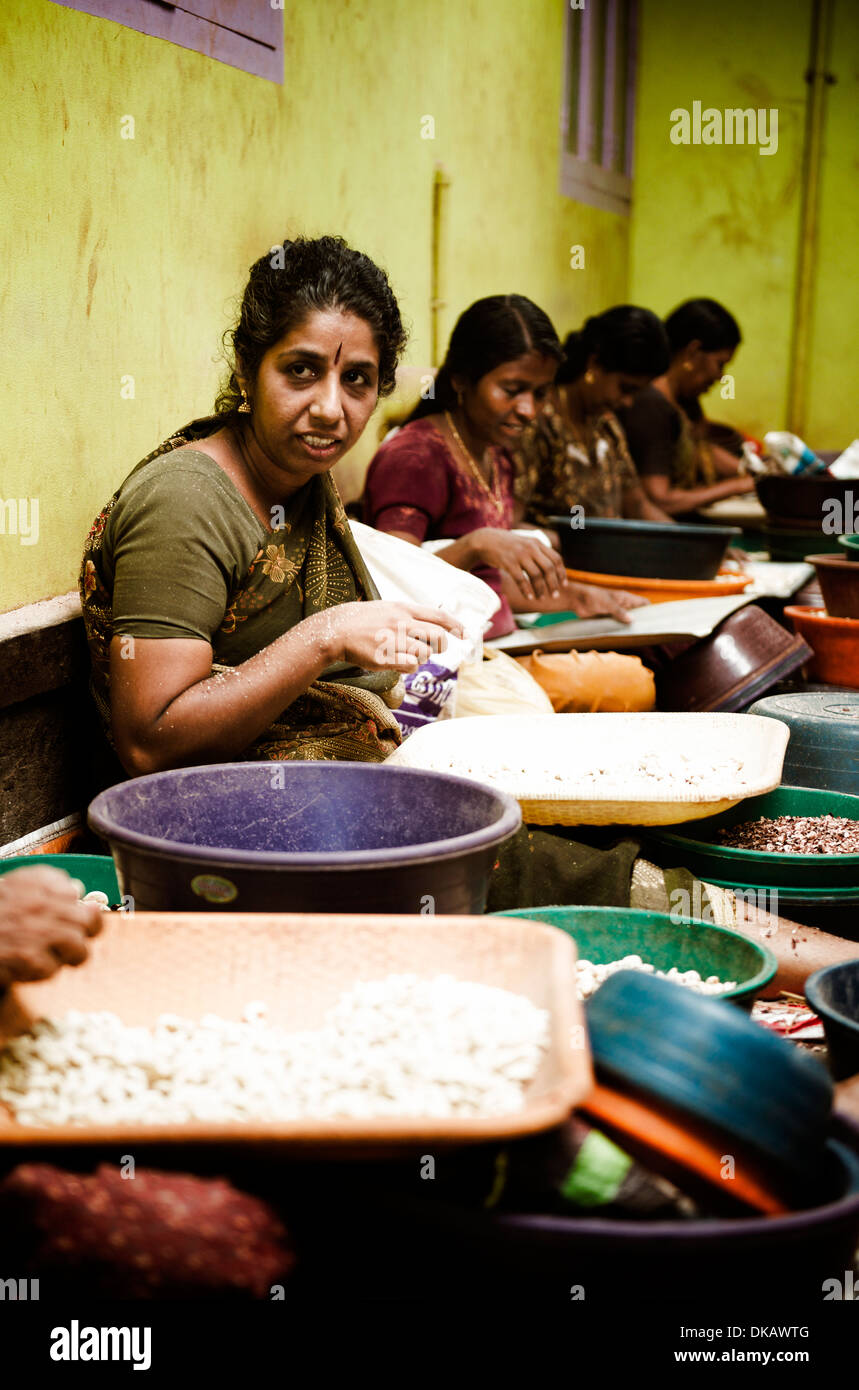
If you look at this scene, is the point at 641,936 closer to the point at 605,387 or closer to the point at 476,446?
the point at 476,446

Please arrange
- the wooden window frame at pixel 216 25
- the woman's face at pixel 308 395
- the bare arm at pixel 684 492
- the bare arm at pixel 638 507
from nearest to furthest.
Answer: the woman's face at pixel 308 395 < the wooden window frame at pixel 216 25 < the bare arm at pixel 638 507 < the bare arm at pixel 684 492

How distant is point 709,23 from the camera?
25.1 ft

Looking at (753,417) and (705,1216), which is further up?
(753,417)

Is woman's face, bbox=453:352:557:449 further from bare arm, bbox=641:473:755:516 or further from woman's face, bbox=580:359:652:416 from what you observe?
bare arm, bbox=641:473:755:516

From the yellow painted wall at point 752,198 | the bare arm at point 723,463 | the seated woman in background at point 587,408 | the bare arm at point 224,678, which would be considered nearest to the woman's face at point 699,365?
the bare arm at point 723,463

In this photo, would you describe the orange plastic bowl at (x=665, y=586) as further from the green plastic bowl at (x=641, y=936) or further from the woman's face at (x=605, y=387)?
the green plastic bowl at (x=641, y=936)

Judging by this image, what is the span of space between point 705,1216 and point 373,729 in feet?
4.43

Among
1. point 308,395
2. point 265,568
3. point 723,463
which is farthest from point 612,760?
point 723,463

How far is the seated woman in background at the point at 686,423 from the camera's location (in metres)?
5.69

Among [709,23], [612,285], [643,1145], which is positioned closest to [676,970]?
[643,1145]

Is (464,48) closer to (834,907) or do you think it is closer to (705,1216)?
(834,907)

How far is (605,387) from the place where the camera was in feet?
16.1

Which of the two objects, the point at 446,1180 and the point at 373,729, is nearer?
the point at 446,1180

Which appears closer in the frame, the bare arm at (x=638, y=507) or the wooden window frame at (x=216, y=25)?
the wooden window frame at (x=216, y=25)
